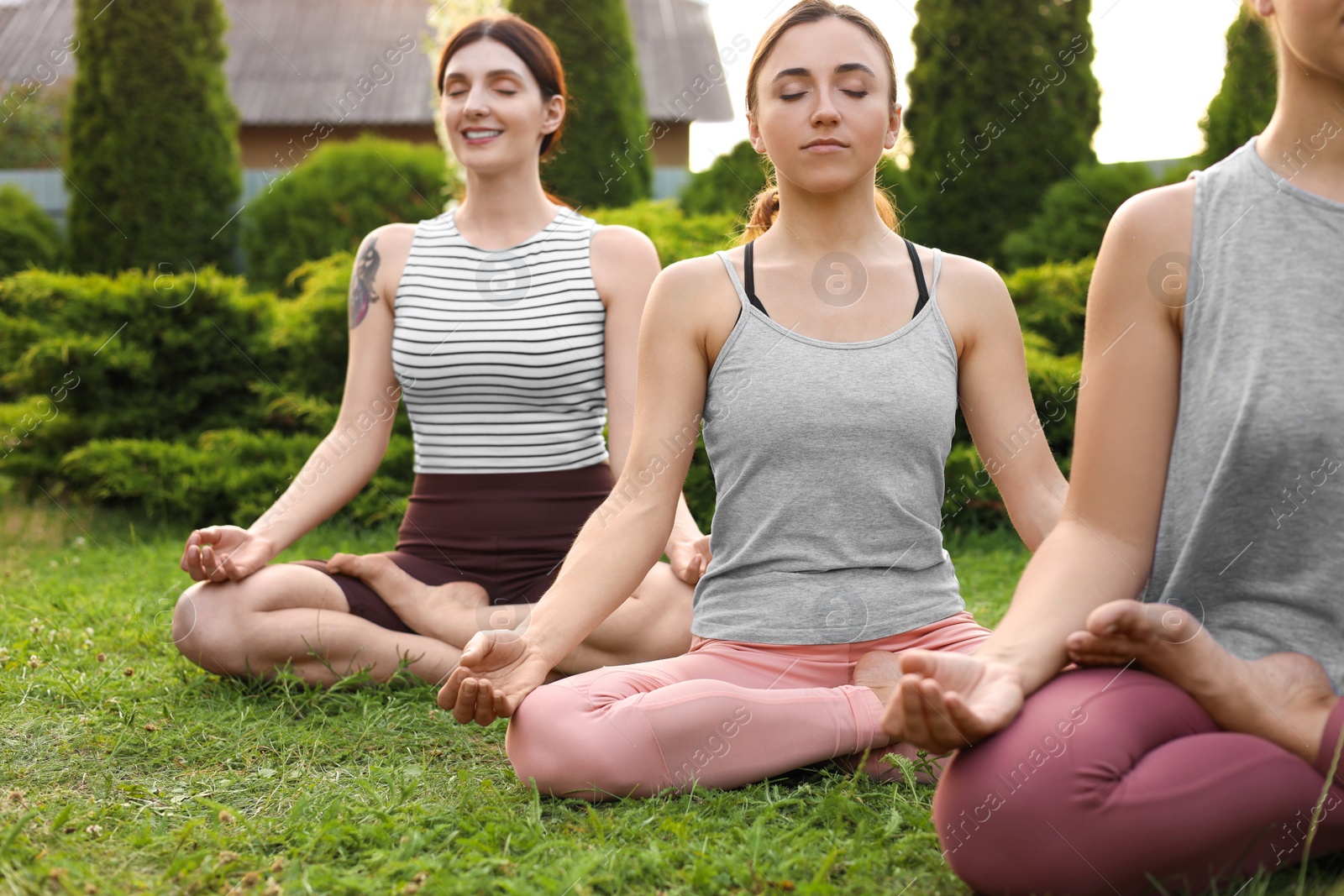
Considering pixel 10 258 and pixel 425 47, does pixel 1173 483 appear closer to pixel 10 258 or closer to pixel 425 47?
pixel 425 47

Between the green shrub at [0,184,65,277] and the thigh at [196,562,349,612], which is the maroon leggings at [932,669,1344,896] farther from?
the green shrub at [0,184,65,277]

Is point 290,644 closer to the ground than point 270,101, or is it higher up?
closer to the ground

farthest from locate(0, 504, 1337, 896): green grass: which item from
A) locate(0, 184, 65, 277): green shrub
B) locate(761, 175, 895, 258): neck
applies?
locate(0, 184, 65, 277): green shrub

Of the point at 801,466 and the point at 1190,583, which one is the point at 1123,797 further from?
the point at 801,466

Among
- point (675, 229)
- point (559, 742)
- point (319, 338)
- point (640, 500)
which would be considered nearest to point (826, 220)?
point (640, 500)

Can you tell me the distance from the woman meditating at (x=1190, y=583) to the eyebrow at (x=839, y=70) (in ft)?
2.41

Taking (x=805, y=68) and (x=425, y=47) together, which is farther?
(x=425, y=47)

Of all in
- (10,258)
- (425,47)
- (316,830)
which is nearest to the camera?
(316,830)

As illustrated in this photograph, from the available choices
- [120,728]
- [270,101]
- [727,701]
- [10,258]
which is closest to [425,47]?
[10,258]

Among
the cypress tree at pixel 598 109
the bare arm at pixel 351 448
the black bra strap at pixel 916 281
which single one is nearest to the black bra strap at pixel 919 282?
the black bra strap at pixel 916 281

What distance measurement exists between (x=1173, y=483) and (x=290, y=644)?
82.3 inches

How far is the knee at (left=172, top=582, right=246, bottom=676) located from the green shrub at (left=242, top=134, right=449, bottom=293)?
7351 millimetres

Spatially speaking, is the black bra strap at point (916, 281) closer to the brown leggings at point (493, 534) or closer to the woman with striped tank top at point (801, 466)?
the woman with striped tank top at point (801, 466)

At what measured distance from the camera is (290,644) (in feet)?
9.41
